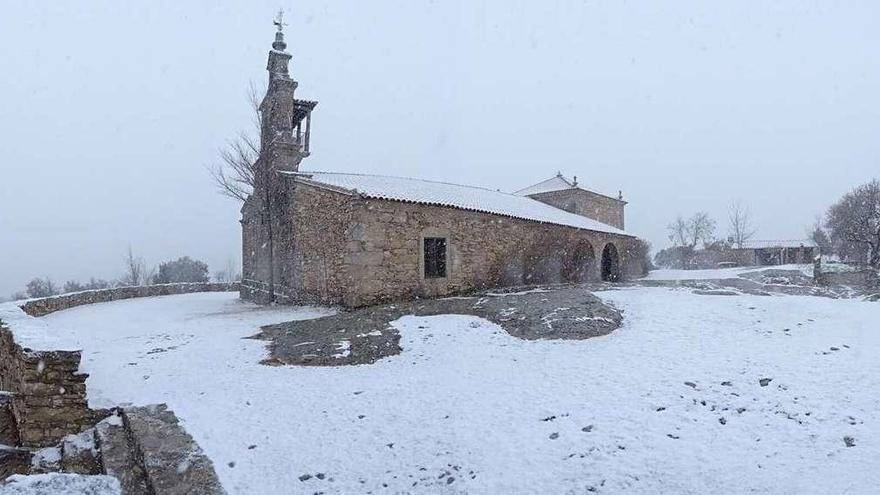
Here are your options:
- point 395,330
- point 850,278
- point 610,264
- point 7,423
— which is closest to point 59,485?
point 7,423

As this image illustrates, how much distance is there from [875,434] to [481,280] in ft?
40.8

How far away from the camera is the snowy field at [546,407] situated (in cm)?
456

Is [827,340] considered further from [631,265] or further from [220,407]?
[631,265]

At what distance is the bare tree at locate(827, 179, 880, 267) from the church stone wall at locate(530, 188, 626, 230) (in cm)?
1875

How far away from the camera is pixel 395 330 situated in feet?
34.0

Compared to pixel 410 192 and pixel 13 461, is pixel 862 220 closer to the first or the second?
pixel 410 192

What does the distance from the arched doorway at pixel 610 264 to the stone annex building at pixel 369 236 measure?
2.51 metres

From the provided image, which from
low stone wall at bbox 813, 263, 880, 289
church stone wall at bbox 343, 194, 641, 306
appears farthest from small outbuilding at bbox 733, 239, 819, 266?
church stone wall at bbox 343, 194, 641, 306

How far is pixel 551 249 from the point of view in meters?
20.5

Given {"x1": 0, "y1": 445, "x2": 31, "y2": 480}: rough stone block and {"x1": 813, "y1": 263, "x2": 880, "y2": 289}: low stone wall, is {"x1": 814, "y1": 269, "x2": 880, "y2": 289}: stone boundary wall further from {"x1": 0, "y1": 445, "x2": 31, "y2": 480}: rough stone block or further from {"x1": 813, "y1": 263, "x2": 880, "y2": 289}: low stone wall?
{"x1": 0, "y1": 445, "x2": 31, "y2": 480}: rough stone block

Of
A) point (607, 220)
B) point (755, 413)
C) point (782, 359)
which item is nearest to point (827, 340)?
point (782, 359)

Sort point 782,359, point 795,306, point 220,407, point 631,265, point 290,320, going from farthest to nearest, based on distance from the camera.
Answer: point 631,265
point 290,320
point 795,306
point 782,359
point 220,407

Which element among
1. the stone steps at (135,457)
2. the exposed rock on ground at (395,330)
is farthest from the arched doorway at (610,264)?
the stone steps at (135,457)

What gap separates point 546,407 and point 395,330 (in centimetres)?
486
